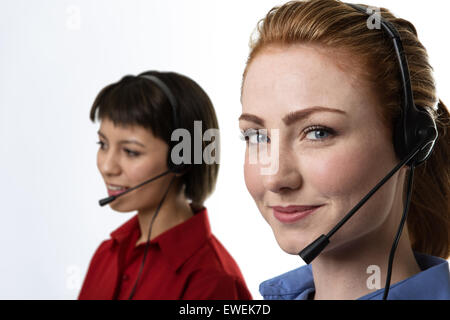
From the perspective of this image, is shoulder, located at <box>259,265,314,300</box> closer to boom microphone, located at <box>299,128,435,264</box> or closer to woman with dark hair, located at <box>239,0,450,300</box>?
woman with dark hair, located at <box>239,0,450,300</box>

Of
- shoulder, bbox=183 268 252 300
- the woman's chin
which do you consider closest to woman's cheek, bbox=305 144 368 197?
the woman's chin

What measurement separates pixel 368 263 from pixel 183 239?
1.15 m

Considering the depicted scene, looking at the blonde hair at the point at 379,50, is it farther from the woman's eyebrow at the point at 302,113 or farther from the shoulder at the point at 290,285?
the shoulder at the point at 290,285

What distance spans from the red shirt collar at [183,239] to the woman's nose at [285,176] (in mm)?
1156

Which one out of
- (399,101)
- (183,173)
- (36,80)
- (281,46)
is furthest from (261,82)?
(36,80)

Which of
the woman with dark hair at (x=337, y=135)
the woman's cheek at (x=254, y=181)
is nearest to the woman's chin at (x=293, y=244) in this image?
the woman with dark hair at (x=337, y=135)

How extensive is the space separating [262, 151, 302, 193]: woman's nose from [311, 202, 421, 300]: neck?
23 centimetres

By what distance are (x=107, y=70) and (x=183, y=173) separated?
134 cm

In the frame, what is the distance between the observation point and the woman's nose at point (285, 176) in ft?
3.77

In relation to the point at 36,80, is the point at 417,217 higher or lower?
lower

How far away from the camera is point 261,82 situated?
4.04 ft

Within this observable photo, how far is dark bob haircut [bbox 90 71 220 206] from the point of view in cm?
224

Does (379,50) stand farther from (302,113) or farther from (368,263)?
(368,263)

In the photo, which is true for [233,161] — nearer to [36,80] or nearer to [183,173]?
[183,173]
